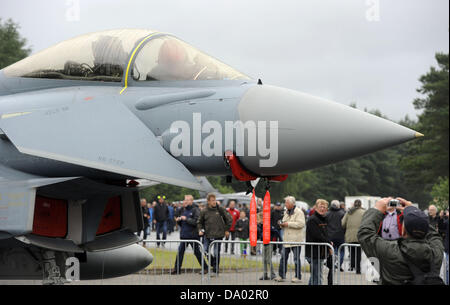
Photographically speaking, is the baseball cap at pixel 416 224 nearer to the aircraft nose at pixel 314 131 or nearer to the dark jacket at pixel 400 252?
the dark jacket at pixel 400 252

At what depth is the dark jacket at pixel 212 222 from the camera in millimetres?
11734

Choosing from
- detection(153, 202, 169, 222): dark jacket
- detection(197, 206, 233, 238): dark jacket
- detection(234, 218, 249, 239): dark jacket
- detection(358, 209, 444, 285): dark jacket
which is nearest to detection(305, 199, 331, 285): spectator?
detection(197, 206, 233, 238): dark jacket

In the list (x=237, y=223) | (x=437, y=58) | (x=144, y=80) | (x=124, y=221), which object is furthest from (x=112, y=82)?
(x=437, y=58)

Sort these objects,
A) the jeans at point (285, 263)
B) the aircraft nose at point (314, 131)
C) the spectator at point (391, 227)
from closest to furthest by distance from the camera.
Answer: the aircraft nose at point (314, 131), the spectator at point (391, 227), the jeans at point (285, 263)

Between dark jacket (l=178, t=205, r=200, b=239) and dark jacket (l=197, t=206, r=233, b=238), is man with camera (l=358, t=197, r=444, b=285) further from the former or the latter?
dark jacket (l=178, t=205, r=200, b=239)

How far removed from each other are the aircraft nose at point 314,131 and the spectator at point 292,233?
683cm

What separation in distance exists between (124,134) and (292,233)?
279 inches

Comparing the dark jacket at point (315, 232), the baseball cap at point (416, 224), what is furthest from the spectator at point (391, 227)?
the dark jacket at point (315, 232)

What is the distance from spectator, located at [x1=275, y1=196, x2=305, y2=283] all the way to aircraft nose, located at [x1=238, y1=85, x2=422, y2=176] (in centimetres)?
683

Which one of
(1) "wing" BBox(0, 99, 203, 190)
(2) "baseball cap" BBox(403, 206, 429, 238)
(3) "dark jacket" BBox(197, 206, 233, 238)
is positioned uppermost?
(1) "wing" BBox(0, 99, 203, 190)

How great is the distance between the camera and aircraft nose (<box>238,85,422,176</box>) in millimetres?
4199

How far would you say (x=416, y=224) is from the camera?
4.14m

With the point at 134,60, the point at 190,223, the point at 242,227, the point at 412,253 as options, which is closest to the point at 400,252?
the point at 412,253

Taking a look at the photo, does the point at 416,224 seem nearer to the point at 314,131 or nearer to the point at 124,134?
the point at 314,131
